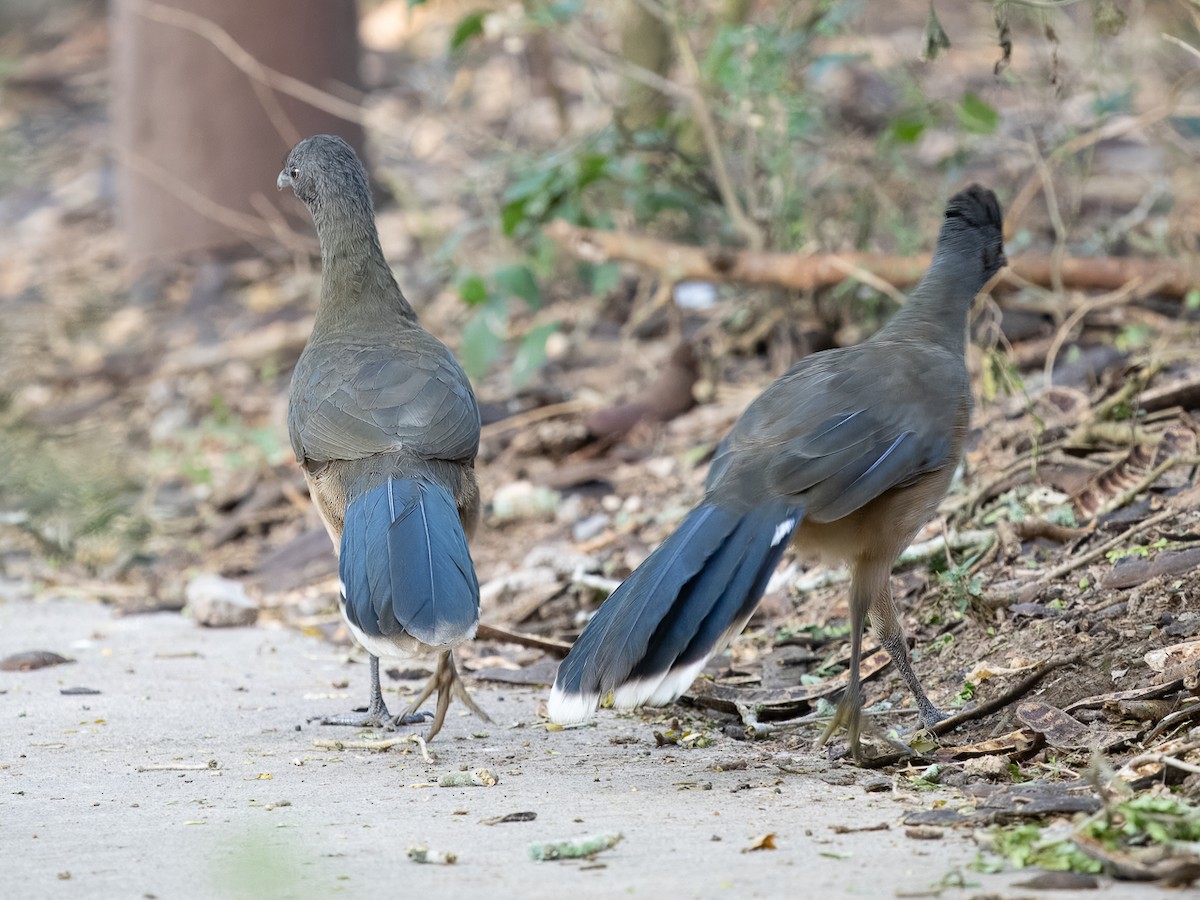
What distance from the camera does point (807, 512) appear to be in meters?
3.77

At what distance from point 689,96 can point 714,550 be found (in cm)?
394

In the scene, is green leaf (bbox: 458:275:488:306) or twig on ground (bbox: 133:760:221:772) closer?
twig on ground (bbox: 133:760:221:772)

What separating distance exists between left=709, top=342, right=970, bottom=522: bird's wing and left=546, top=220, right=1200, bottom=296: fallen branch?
2.29m

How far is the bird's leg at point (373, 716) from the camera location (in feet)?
14.2

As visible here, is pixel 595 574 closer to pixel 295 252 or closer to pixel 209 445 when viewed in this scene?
pixel 209 445

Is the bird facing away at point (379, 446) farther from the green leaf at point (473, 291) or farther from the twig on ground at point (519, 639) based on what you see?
the green leaf at point (473, 291)

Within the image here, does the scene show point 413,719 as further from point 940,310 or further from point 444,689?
point 940,310

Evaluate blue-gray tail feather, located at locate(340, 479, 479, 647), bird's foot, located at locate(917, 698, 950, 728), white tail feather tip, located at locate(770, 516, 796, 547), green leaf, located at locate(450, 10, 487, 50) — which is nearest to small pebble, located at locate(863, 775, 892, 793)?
bird's foot, located at locate(917, 698, 950, 728)

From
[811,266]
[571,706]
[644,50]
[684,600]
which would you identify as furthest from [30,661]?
[644,50]

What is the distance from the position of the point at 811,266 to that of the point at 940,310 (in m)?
2.15

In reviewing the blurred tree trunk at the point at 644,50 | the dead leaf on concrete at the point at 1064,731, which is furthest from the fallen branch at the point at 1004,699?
the blurred tree trunk at the point at 644,50

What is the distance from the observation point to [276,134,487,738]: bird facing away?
3691 mm

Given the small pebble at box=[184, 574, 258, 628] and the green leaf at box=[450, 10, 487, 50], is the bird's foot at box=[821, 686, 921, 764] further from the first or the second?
the green leaf at box=[450, 10, 487, 50]

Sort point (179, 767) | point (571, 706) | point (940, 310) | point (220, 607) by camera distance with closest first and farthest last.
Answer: point (571, 706), point (179, 767), point (940, 310), point (220, 607)
